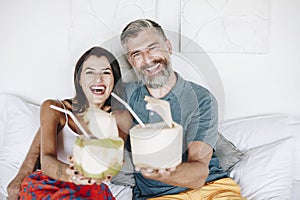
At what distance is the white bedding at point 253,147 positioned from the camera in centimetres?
180

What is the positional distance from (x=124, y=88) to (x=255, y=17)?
831 millimetres

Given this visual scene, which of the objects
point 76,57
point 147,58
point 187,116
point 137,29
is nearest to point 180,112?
point 187,116

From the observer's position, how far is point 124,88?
178cm

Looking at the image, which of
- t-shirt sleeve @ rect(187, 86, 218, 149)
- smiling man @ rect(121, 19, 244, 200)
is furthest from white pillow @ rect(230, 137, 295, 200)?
t-shirt sleeve @ rect(187, 86, 218, 149)

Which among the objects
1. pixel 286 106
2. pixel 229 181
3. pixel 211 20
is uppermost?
pixel 211 20

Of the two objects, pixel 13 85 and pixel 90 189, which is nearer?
pixel 90 189

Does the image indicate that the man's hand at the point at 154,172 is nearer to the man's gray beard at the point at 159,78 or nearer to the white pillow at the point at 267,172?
the man's gray beard at the point at 159,78

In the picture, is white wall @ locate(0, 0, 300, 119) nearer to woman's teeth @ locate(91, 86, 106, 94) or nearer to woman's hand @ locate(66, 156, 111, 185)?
woman's teeth @ locate(91, 86, 106, 94)

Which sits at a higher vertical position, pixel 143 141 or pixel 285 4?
pixel 285 4

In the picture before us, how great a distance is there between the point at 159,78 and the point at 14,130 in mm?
857

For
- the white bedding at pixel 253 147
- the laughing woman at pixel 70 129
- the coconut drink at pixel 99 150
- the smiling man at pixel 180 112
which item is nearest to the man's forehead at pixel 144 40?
the smiling man at pixel 180 112

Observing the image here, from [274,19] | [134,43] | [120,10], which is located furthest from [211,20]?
[134,43]

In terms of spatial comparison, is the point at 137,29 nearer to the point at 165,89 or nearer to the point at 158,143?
the point at 165,89

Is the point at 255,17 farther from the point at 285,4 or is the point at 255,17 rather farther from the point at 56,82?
the point at 56,82
